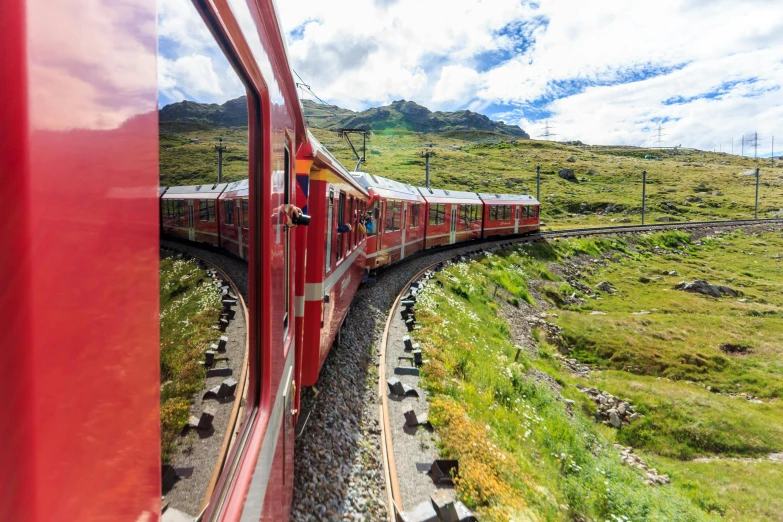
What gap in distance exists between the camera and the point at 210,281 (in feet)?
4.79

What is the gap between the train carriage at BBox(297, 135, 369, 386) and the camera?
5605 millimetres

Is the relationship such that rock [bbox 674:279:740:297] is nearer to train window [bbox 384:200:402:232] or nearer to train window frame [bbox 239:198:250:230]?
train window [bbox 384:200:402:232]

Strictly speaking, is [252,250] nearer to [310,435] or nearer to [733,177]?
[310,435]

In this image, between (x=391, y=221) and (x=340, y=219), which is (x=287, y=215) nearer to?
(x=340, y=219)

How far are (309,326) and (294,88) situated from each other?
11.4ft

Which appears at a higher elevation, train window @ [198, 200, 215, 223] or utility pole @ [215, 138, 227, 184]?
utility pole @ [215, 138, 227, 184]

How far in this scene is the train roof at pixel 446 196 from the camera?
68.3 ft

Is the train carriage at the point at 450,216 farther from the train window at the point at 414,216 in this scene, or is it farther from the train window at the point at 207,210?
the train window at the point at 207,210

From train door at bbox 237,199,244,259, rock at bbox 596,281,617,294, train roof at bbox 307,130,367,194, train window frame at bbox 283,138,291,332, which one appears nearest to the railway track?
train window frame at bbox 283,138,291,332

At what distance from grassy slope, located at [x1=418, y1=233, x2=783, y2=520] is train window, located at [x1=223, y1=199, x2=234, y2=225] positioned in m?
4.39

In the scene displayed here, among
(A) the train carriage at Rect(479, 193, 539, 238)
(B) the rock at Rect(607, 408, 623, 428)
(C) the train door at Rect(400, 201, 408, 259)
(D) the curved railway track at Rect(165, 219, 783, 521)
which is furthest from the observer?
(A) the train carriage at Rect(479, 193, 539, 238)

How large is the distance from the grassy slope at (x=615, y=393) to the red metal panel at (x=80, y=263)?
16.2 ft

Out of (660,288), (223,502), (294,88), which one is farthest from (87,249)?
(660,288)

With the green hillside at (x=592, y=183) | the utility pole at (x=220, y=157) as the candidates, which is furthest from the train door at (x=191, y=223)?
the green hillside at (x=592, y=183)
